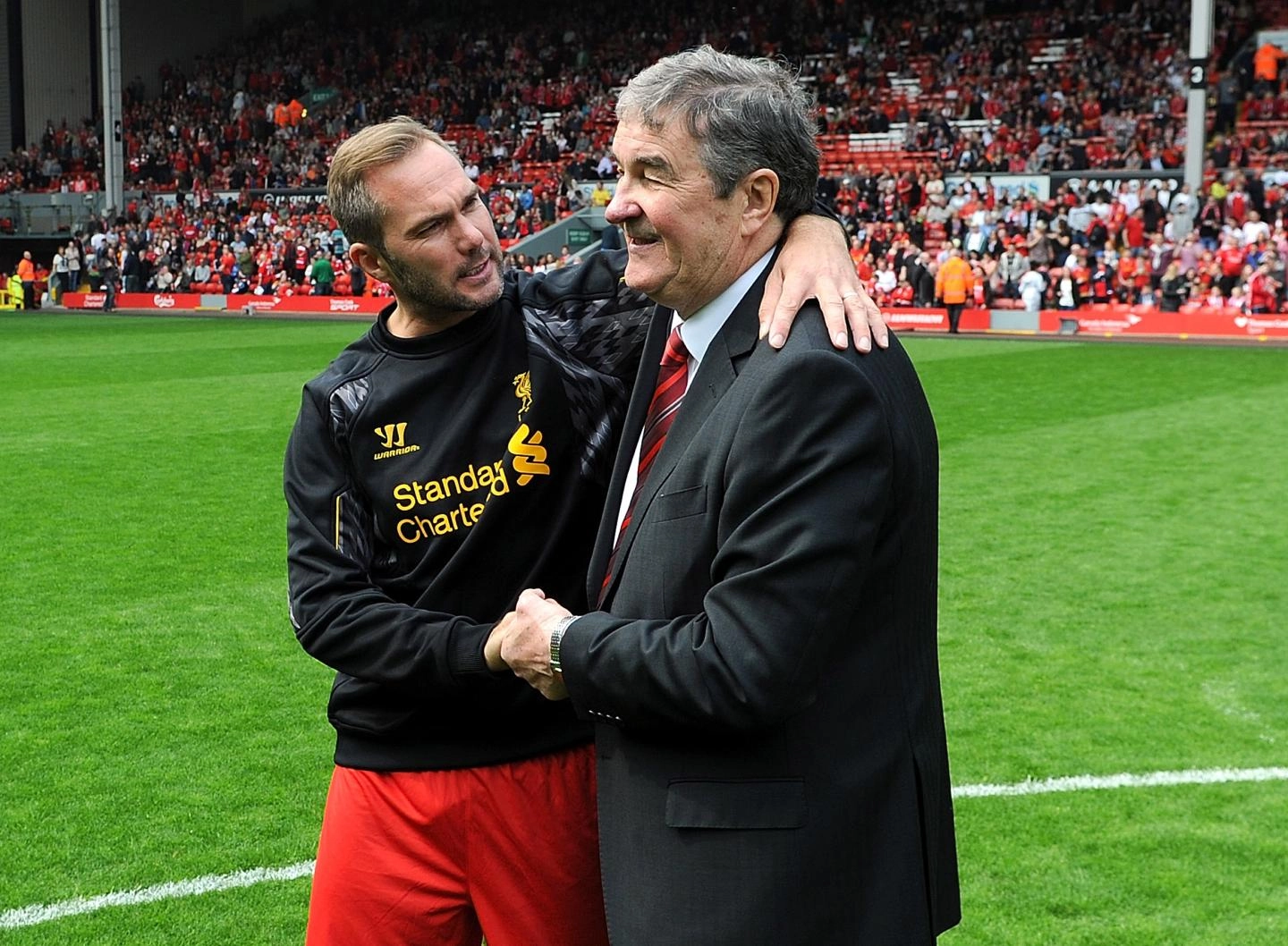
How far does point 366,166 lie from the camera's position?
8.87ft

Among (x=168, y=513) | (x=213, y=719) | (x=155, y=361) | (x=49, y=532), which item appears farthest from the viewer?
(x=155, y=361)

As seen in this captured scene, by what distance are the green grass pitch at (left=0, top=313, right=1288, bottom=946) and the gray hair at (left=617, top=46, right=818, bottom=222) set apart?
281 cm

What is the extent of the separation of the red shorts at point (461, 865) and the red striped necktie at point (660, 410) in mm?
525

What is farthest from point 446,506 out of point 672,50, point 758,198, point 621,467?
point 672,50

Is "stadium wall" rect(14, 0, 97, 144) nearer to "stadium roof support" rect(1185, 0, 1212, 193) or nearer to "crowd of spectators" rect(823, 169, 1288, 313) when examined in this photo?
"crowd of spectators" rect(823, 169, 1288, 313)

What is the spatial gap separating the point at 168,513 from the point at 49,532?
33.7 inches

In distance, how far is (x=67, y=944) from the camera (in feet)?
14.2

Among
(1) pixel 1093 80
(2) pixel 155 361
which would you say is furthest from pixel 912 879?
(1) pixel 1093 80

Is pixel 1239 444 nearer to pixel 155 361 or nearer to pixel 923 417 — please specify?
pixel 923 417

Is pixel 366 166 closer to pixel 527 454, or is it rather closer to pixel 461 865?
pixel 527 454

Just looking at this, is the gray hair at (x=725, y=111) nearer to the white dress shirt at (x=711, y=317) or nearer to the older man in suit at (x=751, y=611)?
the older man in suit at (x=751, y=611)

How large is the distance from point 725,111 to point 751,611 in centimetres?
69

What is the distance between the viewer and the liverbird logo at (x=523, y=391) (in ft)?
8.96

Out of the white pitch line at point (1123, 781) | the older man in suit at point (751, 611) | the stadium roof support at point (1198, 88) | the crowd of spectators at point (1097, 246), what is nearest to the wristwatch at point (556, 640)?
the older man in suit at point (751, 611)
